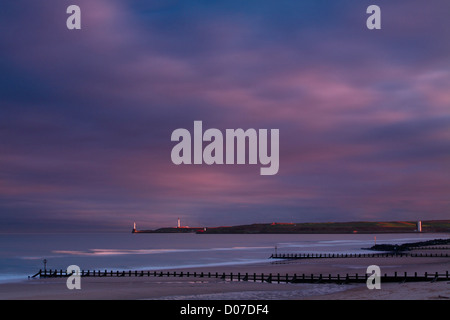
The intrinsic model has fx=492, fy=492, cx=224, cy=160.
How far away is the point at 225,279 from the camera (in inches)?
2392

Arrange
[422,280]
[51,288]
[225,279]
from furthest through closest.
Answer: [225,279]
[51,288]
[422,280]

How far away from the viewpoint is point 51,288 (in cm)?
5588
